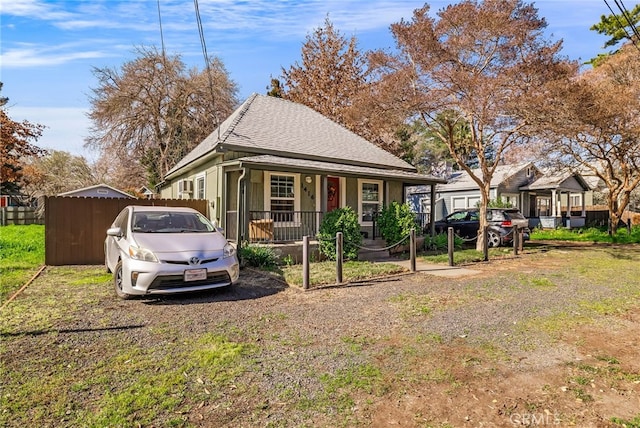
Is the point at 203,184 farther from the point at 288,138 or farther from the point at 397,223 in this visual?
the point at 397,223

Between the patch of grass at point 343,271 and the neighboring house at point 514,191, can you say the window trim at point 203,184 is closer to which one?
the patch of grass at point 343,271

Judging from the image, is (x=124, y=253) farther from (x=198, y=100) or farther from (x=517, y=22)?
(x=198, y=100)

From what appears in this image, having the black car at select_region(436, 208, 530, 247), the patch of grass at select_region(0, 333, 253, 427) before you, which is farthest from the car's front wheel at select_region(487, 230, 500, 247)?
the patch of grass at select_region(0, 333, 253, 427)

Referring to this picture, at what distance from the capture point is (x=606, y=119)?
44.3 feet

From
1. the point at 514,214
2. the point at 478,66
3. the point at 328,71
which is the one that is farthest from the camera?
the point at 328,71

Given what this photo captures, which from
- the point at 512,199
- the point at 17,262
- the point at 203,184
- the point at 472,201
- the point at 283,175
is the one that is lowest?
the point at 17,262

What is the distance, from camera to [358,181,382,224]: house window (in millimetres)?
14281

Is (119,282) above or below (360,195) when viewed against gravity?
below

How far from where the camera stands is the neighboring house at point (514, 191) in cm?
2475

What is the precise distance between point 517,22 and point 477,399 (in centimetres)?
1285

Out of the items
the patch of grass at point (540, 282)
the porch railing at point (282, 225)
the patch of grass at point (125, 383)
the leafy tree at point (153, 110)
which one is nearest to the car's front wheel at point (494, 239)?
the patch of grass at point (540, 282)

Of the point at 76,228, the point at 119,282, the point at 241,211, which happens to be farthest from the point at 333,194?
the point at 119,282

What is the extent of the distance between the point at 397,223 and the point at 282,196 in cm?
390

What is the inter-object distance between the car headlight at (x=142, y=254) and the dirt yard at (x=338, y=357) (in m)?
0.72
